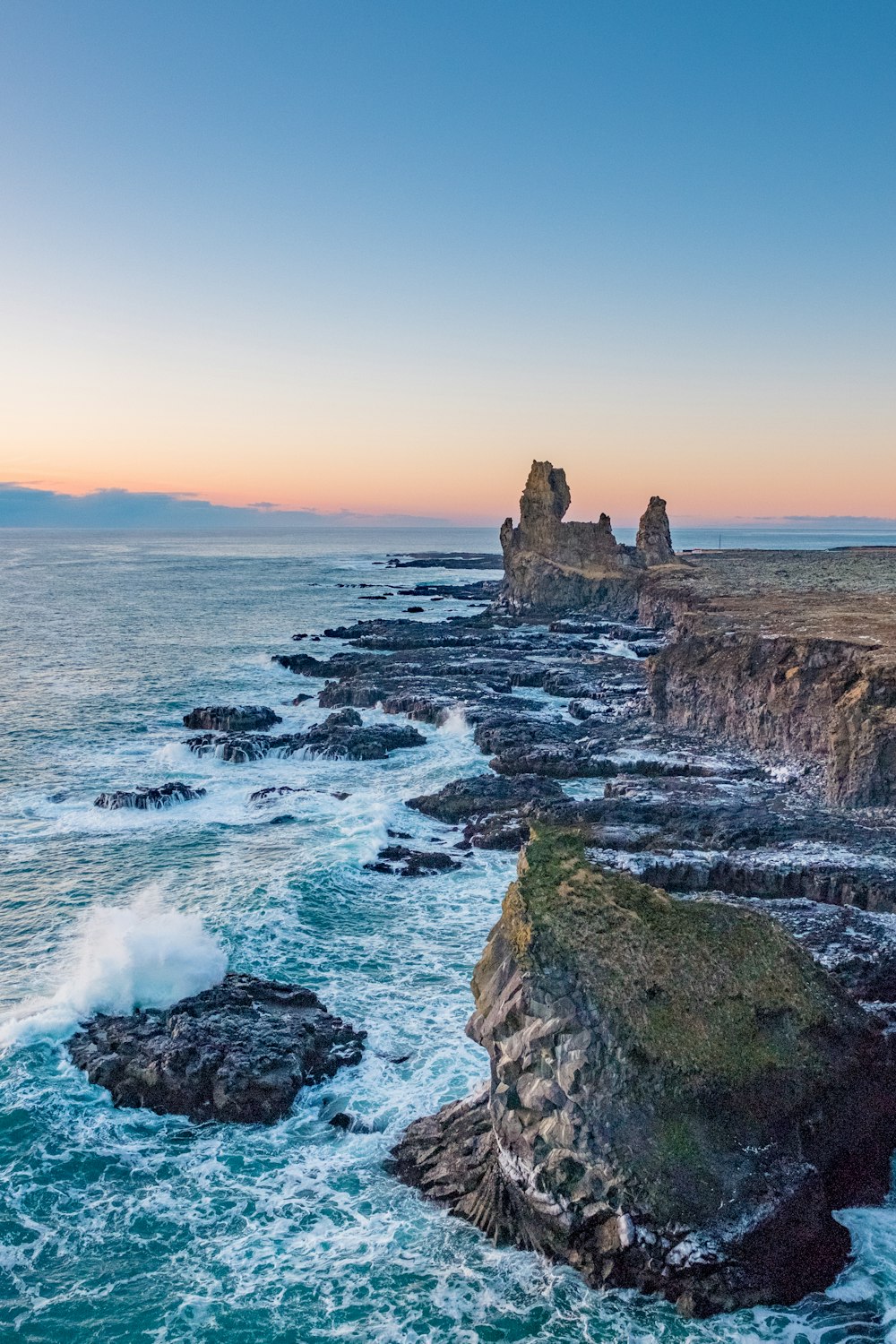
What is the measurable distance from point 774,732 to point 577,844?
21.9 meters

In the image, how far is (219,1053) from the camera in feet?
61.0

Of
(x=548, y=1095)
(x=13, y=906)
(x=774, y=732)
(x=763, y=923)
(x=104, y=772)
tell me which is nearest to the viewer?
(x=548, y=1095)

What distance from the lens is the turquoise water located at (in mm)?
13516

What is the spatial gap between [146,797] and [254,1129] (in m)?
21.2

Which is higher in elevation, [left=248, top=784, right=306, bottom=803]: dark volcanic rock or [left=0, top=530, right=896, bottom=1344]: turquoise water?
[left=248, top=784, right=306, bottom=803]: dark volcanic rock

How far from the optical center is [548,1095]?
14.3 meters

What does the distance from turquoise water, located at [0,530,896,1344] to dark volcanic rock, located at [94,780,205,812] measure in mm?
801

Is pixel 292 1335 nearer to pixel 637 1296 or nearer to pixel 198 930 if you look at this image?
pixel 637 1296

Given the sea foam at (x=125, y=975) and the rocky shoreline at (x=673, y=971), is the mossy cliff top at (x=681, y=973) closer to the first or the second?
the rocky shoreline at (x=673, y=971)

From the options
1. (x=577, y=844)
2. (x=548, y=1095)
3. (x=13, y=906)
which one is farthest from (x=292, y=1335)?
(x=13, y=906)

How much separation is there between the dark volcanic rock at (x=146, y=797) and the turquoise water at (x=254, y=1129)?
31.5 inches

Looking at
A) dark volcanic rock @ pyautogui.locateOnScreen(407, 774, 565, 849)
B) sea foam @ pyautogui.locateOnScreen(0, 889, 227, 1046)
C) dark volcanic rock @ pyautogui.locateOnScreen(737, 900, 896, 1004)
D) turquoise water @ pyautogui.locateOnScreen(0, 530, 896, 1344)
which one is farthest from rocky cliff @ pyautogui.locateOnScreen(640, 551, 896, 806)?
sea foam @ pyautogui.locateOnScreen(0, 889, 227, 1046)

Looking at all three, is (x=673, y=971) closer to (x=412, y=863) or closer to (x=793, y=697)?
(x=412, y=863)

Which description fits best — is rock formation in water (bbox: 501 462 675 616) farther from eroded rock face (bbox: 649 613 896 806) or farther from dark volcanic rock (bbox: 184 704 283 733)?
dark volcanic rock (bbox: 184 704 283 733)
